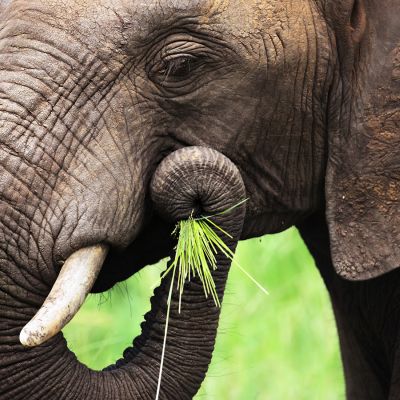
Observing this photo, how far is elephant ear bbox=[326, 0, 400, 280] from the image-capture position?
557 centimetres

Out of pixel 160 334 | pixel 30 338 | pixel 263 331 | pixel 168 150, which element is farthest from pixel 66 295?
pixel 263 331

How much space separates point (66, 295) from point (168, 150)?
0.66 metres

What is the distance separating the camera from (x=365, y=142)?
5648 millimetres

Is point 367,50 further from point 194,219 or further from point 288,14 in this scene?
point 194,219

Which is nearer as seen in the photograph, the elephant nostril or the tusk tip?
the tusk tip

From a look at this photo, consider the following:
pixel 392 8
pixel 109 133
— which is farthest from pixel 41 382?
pixel 392 8

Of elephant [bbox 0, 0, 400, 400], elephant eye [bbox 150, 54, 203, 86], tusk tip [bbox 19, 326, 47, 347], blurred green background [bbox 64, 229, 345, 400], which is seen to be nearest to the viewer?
tusk tip [bbox 19, 326, 47, 347]

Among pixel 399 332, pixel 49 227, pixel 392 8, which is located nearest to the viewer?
pixel 49 227

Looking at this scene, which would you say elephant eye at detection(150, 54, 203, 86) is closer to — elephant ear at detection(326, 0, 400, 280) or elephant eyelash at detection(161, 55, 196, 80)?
elephant eyelash at detection(161, 55, 196, 80)

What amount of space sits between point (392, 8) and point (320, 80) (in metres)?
0.34

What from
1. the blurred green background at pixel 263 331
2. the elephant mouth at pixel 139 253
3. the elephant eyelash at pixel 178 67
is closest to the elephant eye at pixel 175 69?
the elephant eyelash at pixel 178 67

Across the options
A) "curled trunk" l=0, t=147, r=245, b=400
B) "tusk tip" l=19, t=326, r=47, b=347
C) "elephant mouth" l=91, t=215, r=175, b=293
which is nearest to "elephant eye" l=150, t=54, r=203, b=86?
"curled trunk" l=0, t=147, r=245, b=400

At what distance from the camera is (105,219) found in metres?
5.28

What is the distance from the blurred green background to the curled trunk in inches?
108
